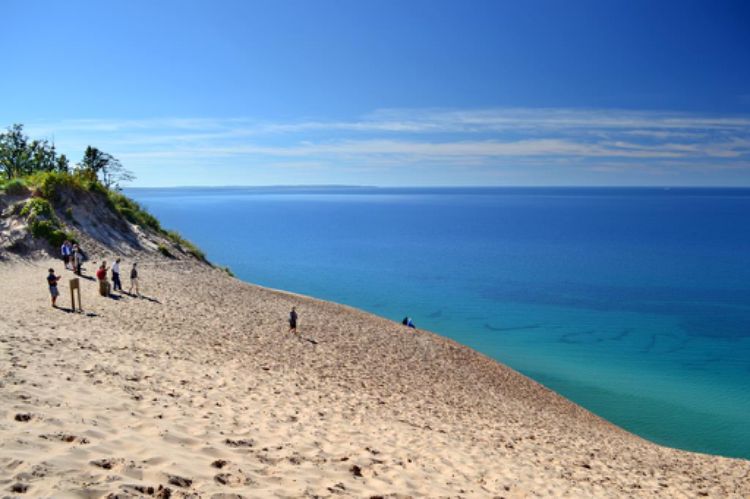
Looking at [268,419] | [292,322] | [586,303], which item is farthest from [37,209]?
[586,303]

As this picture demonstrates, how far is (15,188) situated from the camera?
3328 centimetres

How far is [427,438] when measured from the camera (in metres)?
11.8

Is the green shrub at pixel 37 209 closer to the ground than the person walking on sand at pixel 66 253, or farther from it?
farther from it

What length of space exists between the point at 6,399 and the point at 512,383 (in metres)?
19.5

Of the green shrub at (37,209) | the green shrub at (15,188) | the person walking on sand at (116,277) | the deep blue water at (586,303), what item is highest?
the green shrub at (15,188)

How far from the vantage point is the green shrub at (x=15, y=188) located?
32906 millimetres

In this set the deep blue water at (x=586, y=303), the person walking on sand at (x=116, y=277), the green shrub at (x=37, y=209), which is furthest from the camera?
the green shrub at (x=37, y=209)

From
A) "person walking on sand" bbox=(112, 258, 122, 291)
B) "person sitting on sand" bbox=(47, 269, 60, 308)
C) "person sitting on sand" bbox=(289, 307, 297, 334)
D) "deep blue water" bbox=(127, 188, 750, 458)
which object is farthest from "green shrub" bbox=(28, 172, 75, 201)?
"person sitting on sand" bbox=(289, 307, 297, 334)

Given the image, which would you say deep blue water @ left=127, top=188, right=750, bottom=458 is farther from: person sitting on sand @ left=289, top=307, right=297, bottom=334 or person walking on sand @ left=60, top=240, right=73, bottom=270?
person walking on sand @ left=60, top=240, right=73, bottom=270

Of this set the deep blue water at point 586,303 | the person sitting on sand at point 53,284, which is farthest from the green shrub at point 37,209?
the deep blue water at point 586,303

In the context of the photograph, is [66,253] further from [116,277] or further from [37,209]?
[116,277]

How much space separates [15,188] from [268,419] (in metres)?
32.0

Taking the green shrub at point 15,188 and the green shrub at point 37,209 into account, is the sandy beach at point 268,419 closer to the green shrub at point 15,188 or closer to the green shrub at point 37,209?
the green shrub at point 37,209

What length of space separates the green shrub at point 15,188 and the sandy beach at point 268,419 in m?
12.6
